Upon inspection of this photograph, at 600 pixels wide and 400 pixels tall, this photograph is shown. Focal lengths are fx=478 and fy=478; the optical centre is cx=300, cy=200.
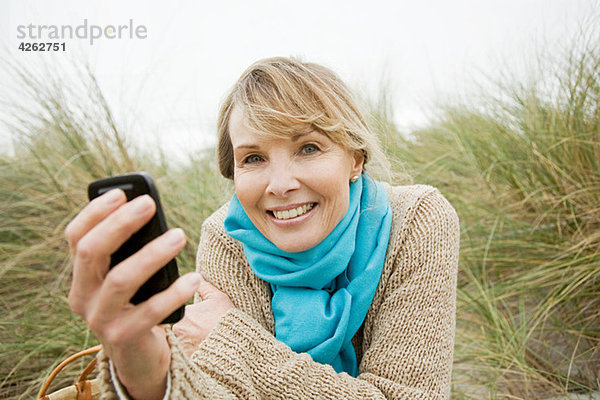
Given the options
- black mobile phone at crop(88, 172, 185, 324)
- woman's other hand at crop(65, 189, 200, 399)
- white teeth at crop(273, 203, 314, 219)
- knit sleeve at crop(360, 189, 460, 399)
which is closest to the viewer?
woman's other hand at crop(65, 189, 200, 399)

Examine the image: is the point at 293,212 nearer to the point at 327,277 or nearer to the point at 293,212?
the point at 293,212

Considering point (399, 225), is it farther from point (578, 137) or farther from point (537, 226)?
point (578, 137)

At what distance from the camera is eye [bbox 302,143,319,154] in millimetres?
1837

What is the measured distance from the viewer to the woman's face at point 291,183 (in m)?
1.79

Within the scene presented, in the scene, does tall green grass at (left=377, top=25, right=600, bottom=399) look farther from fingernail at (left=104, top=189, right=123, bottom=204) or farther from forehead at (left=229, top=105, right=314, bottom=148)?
fingernail at (left=104, top=189, right=123, bottom=204)

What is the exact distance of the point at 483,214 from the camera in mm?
3250

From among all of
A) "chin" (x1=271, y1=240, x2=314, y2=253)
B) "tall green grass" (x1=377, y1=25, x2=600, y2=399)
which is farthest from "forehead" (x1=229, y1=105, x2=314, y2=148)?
"tall green grass" (x1=377, y1=25, x2=600, y2=399)

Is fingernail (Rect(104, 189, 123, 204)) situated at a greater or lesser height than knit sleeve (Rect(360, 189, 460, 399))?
greater

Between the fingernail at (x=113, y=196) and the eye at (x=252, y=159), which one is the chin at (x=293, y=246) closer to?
the eye at (x=252, y=159)

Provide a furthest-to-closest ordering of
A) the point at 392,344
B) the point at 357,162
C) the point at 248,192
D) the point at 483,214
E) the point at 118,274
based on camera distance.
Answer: the point at 483,214, the point at 357,162, the point at 248,192, the point at 392,344, the point at 118,274

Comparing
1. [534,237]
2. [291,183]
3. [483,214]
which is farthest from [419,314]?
[483,214]

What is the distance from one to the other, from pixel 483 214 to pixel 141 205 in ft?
9.18

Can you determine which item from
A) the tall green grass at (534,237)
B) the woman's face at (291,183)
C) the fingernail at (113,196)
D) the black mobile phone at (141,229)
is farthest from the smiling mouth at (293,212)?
the tall green grass at (534,237)

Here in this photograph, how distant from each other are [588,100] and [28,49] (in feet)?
13.0
